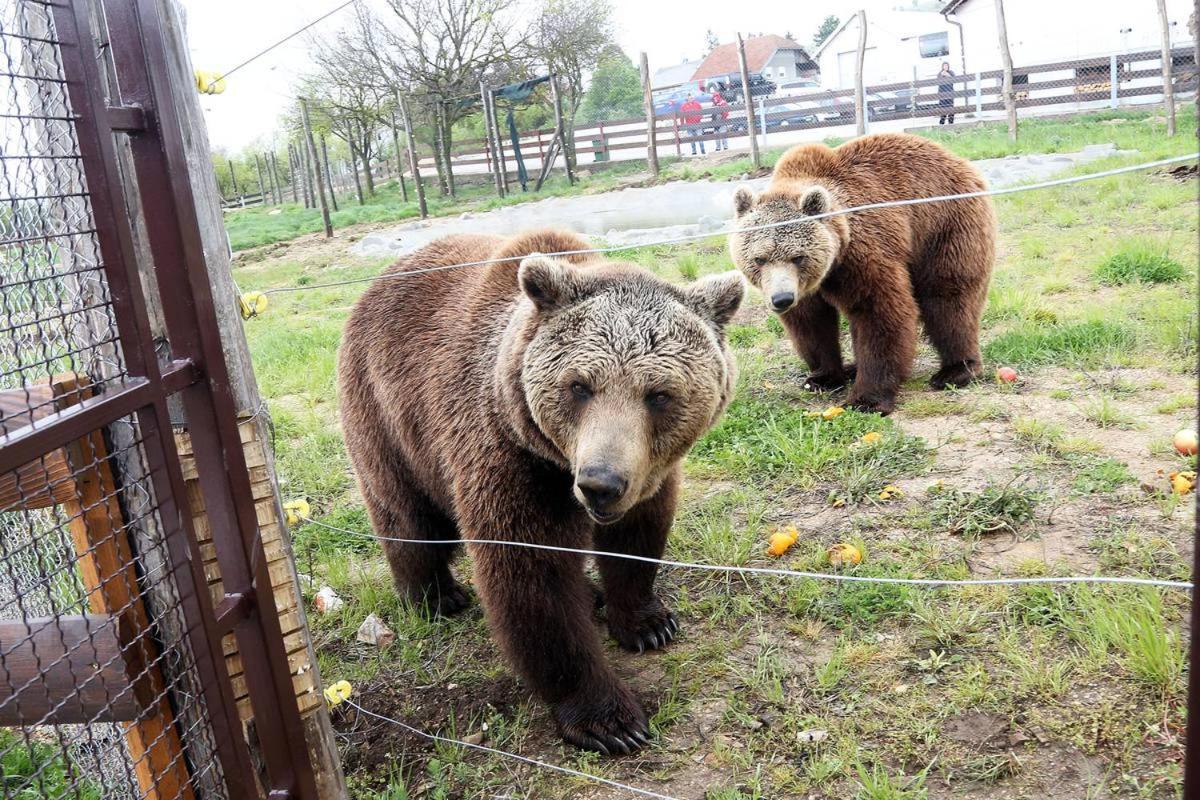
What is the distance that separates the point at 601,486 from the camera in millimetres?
2596

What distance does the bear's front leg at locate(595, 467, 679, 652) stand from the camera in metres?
3.47

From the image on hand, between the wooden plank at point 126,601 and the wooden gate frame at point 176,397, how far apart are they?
0.12 meters

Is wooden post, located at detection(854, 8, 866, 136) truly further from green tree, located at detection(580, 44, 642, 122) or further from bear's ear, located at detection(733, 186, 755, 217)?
bear's ear, located at detection(733, 186, 755, 217)

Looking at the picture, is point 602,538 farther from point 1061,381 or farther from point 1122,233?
point 1122,233

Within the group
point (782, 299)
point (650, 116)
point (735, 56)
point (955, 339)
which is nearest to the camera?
point (782, 299)

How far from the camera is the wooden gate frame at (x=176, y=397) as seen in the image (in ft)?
6.20

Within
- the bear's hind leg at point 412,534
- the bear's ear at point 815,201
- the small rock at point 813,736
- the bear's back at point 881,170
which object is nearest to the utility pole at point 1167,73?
the bear's back at point 881,170

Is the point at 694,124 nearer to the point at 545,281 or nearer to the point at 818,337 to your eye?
the point at 818,337

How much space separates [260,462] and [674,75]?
113 ft

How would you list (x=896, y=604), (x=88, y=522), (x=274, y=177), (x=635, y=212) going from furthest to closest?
(x=274, y=177), (x=635, y=212), (x=896, y=604), (x=88, y=522)

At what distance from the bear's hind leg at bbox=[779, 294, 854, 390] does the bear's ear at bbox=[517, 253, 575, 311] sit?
336 centimetres

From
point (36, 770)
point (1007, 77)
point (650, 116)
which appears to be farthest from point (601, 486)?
point (650, 116)

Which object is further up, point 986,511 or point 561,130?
point 561,130

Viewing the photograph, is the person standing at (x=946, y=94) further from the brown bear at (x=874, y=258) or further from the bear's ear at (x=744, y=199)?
the bear's ear at (x=744, y=199)
